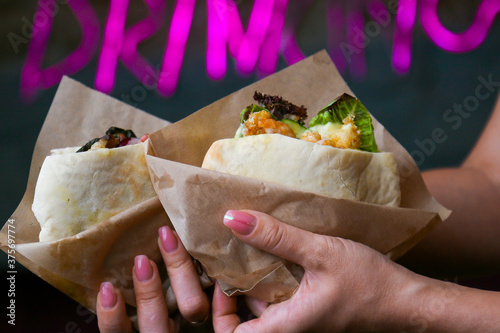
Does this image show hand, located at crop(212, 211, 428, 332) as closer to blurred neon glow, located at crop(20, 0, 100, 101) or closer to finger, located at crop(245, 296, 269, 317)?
finger, located at crop(245, 296, 269, 317)

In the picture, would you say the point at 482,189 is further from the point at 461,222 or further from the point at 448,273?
the point at 448,273

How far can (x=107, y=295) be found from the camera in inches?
52.4

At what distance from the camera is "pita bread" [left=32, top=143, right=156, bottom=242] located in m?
1.35

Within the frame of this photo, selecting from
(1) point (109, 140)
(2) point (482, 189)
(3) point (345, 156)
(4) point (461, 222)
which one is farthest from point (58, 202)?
(2) point (482, 189)

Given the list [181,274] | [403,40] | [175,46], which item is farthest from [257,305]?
[403,40]

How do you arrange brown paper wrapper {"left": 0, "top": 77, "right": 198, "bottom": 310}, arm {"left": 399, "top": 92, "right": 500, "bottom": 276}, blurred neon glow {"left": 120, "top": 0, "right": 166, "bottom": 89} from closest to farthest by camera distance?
brown paper wrapper {"left": 0, "top": 77, "right": 198, "bottom": 310}
arm {"left": 399, "top": 92, "right": 500, "bottom": 276}
blurred neon glow {"left": 120, "top": 0, "right": 166, "bottom": 89}

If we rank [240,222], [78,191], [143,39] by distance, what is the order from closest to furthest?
[240,222] → [78,191] → [143,39]

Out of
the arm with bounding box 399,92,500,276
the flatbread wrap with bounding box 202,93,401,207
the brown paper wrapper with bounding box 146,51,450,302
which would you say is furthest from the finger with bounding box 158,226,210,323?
the arm with bounding box 399,92,500,276

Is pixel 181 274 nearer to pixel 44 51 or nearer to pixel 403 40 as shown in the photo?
pixel 44 51

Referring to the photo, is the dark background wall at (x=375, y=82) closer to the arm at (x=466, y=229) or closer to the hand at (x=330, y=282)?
the arm at (x=466, y=229)

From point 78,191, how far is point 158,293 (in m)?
0.40

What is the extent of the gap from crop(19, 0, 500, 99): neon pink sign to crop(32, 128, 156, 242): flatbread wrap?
2.99 m

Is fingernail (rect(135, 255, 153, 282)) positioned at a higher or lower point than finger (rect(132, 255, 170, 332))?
higher

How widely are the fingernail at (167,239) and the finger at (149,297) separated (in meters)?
0.07
